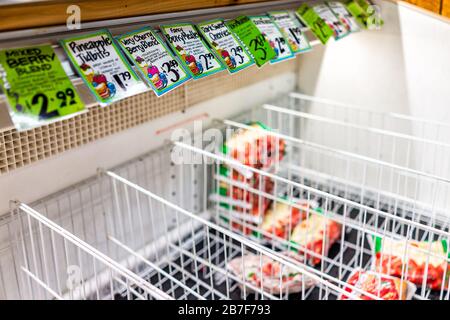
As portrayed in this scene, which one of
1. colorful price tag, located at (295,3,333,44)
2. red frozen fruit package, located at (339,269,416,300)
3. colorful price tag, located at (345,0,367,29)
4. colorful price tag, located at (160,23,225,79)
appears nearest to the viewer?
colorful price tag, located at (160,23,225,79)

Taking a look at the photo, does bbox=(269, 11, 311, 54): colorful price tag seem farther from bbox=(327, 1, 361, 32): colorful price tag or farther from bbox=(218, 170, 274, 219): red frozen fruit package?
bbox=(218, 170, 274, 219): red frozen fruit package

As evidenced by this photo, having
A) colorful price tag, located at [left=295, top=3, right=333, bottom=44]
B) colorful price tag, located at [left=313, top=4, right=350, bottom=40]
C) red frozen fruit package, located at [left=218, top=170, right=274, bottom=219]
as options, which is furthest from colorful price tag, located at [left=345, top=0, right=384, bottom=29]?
red frozen fruit package, located at [left=218, top=170, right=274, bottom=219]

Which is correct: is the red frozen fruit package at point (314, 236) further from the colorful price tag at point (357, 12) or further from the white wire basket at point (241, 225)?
the colorful price tag at point (357, 12)

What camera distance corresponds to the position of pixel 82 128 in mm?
1520

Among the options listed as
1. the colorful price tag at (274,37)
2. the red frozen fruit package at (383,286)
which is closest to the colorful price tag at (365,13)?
the colorful price tag at (274,37)

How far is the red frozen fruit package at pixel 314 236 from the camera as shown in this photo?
1.86 m

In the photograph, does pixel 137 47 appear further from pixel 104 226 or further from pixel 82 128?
pixel 104 226

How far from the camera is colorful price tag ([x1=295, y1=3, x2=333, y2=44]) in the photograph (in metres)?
1.67

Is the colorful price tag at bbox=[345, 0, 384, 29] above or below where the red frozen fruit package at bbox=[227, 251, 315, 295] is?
above

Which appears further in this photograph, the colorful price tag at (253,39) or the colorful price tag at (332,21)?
the colorful price tag at (332,21)

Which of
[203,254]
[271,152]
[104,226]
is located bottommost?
[203,254]

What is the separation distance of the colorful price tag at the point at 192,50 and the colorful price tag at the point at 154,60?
27mm
